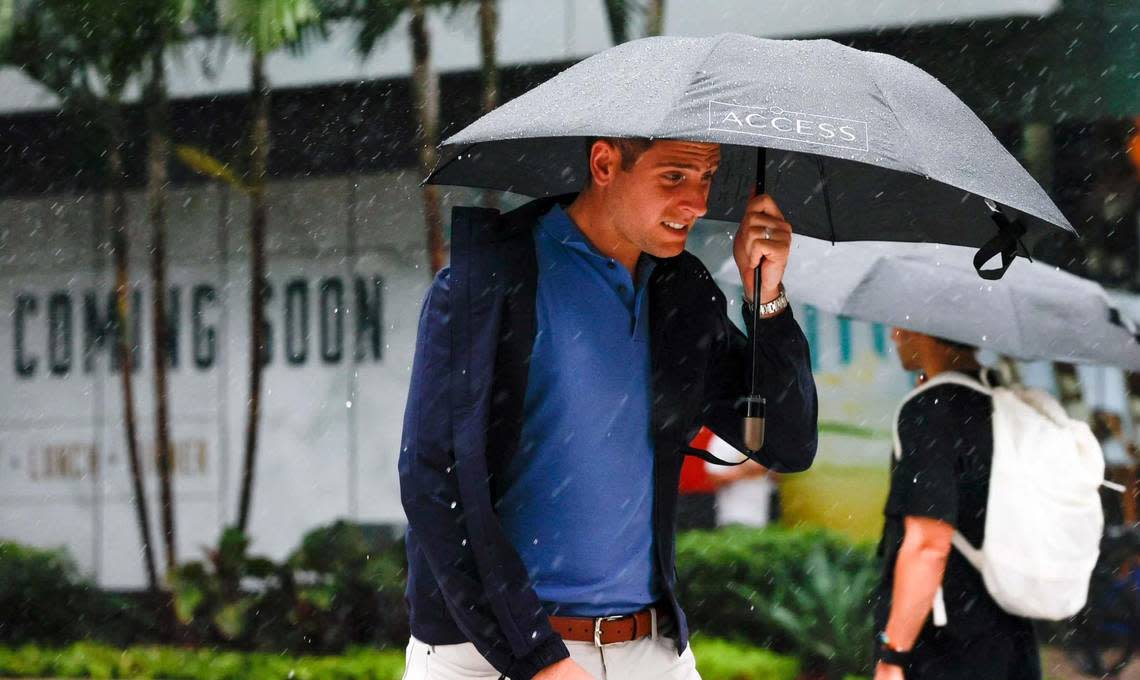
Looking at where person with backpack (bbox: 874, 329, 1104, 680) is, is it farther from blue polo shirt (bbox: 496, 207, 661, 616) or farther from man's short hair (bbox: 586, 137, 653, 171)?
man's short hair (bbox: 586, 137, 653, 171)

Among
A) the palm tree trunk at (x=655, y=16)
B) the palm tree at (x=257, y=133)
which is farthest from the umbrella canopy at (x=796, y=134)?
the palm tree at (x=257, y=133)

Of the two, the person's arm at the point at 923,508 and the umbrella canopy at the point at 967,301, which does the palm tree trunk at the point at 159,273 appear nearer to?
the umbrella canopy at the point at 967,301

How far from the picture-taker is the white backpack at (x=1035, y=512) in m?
4.00

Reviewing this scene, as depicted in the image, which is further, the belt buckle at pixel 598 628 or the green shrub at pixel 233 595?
the green shrub at pixel 233 595

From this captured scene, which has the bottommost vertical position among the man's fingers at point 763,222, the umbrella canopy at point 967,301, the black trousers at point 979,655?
the black trousers at point 979,655

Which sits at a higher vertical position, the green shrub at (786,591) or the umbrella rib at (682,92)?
the umbrella rib at (682,92)

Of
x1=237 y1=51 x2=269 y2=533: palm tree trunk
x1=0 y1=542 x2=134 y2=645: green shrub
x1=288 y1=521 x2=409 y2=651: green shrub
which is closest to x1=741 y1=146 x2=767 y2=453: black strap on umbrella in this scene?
x1=288 y1=521 x2=409 y2=651: green shrub

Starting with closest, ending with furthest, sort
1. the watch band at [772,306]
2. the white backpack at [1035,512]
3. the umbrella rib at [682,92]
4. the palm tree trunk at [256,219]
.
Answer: the umbrella rib at [682,92] → the watch band at [772,306] → the white backpack at [1035,512] → the palm tree trunk at [256,219]

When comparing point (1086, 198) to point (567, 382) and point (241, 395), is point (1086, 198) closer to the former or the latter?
point (241, 395)

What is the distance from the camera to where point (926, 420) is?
4117 millimetres

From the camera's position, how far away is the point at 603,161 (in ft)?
9.26

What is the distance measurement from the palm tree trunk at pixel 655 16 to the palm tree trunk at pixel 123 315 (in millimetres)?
3337

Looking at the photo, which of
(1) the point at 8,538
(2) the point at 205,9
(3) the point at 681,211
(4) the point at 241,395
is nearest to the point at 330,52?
(2) the point at 205,9

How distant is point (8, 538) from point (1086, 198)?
6868 millimetres
